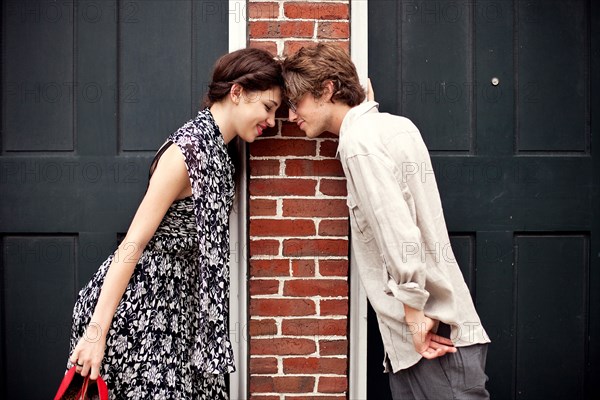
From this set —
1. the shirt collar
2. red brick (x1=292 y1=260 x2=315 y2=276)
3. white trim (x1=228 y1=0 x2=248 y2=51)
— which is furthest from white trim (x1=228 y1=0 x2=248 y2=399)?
the shirt collar

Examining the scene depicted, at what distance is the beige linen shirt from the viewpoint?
1.99 m

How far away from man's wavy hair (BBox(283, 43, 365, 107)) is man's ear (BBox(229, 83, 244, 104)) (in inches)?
7.4

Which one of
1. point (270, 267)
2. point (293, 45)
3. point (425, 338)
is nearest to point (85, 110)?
point (293, 45)

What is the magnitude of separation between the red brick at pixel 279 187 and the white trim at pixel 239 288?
8 centimetres

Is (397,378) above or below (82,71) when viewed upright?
below

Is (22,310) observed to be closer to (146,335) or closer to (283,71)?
(146,335)

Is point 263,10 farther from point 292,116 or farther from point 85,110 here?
point 85,110

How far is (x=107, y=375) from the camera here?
233cm

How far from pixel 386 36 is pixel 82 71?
152cm

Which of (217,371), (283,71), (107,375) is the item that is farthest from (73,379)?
(283,71)

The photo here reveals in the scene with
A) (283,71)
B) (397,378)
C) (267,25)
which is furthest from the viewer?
(267,25)

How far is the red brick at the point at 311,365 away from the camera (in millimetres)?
2740

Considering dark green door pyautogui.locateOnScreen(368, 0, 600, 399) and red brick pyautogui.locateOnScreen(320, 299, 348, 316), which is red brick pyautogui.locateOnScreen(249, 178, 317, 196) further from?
dark green door pyautogui.locateOnScreen(368, 0, 600, 399)

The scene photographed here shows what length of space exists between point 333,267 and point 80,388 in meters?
1.15
